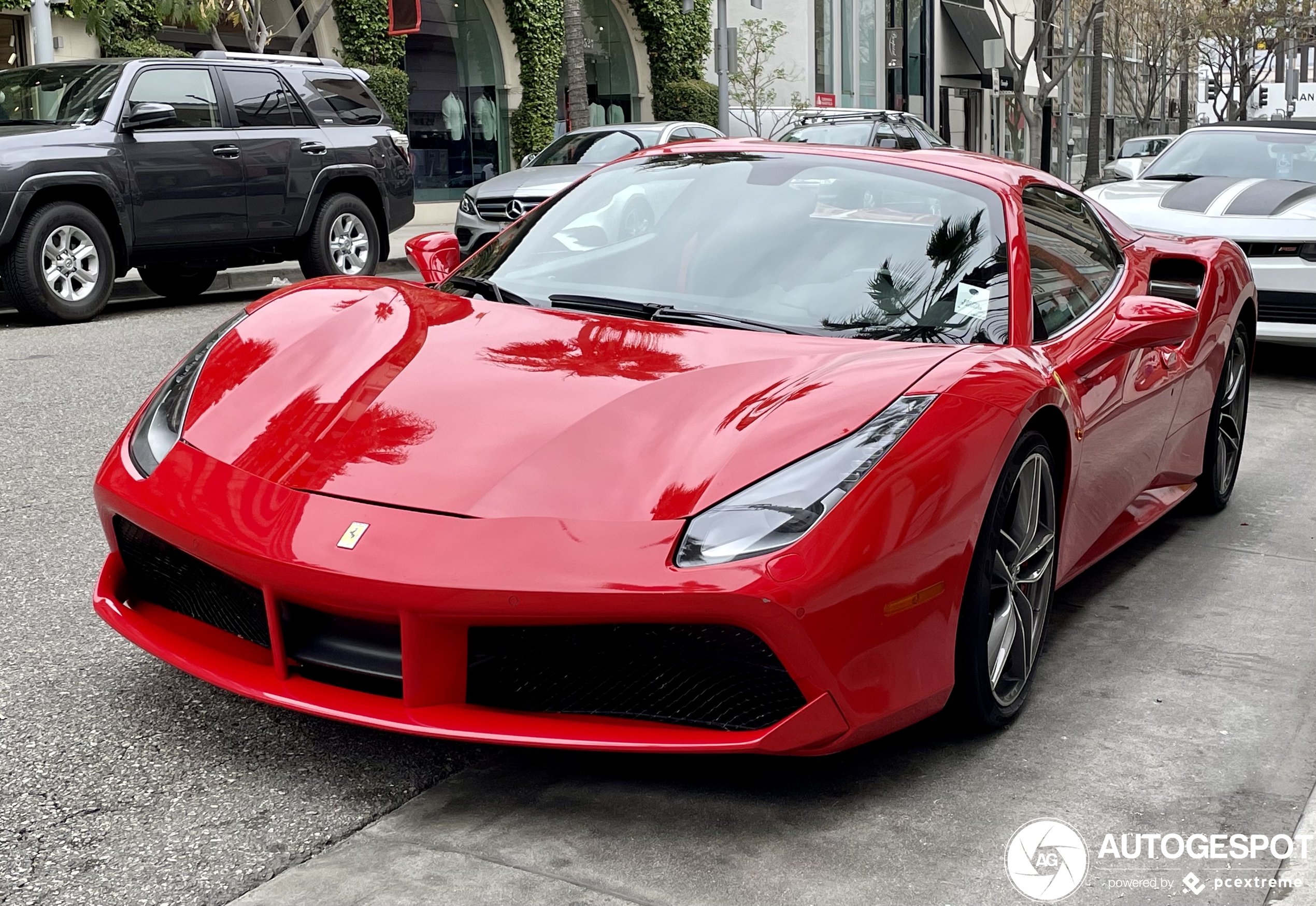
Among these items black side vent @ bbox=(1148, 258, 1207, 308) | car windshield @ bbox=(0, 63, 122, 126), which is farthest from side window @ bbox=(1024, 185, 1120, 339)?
car windshield @ bbox=(0, 63, 122, 126)

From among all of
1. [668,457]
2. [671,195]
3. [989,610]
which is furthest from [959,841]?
[671,195]

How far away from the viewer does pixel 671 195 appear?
407cm

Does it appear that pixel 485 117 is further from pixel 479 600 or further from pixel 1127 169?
pixel 479 600

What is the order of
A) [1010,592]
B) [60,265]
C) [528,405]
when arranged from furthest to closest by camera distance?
[60,265] → [1010,592] → [528,405]

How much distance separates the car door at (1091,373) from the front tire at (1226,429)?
2.36 feet

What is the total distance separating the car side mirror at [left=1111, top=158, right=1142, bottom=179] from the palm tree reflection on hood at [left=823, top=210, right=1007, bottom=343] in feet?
23.1

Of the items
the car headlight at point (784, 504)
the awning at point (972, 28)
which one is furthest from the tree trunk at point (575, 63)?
the awning at point (972, 28)

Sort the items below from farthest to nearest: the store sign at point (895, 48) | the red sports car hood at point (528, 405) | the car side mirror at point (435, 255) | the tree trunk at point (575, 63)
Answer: the store sign at point (895, 48) → the tree trunk at point (575, 63) → the car side mirror at point (435, 255) → the red sports car hood at point (528, 405)

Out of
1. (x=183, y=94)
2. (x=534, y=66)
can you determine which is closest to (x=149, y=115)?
(x=183, y=94)

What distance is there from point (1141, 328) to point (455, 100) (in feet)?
72.9

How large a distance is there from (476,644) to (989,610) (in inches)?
41.7

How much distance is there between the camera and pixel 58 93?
34.1 ft

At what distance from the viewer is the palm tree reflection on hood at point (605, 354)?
3145 mm

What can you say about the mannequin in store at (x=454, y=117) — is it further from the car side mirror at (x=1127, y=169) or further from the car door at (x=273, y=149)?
the car side mirror at (x=1127, y=169)
